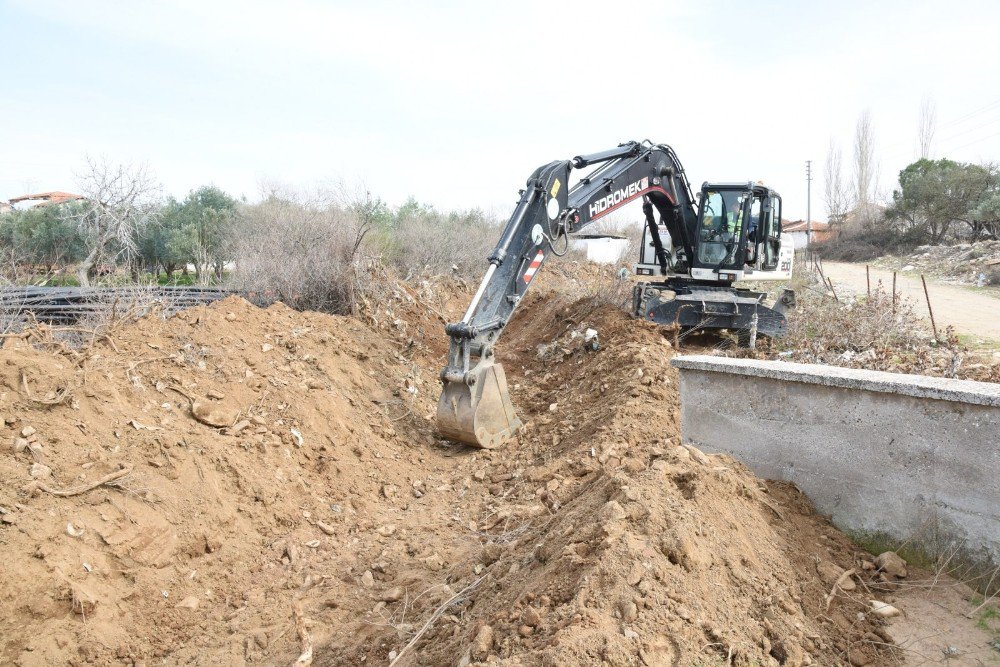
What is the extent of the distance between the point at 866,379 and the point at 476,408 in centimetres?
365

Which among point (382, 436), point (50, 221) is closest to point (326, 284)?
point (382, 436)

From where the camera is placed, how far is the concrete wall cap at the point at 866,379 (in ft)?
11.2

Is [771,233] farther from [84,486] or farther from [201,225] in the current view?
[201,225]

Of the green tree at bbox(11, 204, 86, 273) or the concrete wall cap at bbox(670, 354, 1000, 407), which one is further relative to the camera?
the green tree at bbox(11, 204, 86, 273)

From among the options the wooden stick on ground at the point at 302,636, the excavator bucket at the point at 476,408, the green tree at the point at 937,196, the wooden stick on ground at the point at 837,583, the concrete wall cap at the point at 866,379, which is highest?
the green tree at the point at 937,196

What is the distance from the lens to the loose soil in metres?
2.80

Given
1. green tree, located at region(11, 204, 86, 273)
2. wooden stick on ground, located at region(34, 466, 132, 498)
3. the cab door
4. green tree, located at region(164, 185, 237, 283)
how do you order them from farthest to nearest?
green tree, located at region(164, 185, 237, 283) → green tree, located at region(11, 204, 86, 273) → the cab door → wooden stick on ground, located at region(34, 466, 132, 498)

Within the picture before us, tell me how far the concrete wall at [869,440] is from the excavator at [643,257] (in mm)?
2601

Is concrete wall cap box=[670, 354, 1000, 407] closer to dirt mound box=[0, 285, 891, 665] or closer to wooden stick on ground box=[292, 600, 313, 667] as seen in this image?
dirt mound box=[0, 285, 891, 665]

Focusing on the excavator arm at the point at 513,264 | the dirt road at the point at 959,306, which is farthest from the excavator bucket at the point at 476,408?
the dirt road at the point at 959,306

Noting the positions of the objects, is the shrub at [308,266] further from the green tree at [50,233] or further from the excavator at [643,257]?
the green tree at [50,233]

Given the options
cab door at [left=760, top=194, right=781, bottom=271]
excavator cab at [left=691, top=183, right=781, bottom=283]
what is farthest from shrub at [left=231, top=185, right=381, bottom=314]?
cab door at [left=760, top=194, right=781, bottom=271]

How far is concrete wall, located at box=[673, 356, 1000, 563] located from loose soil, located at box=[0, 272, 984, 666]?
9.8 inches

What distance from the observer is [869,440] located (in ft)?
12.3
